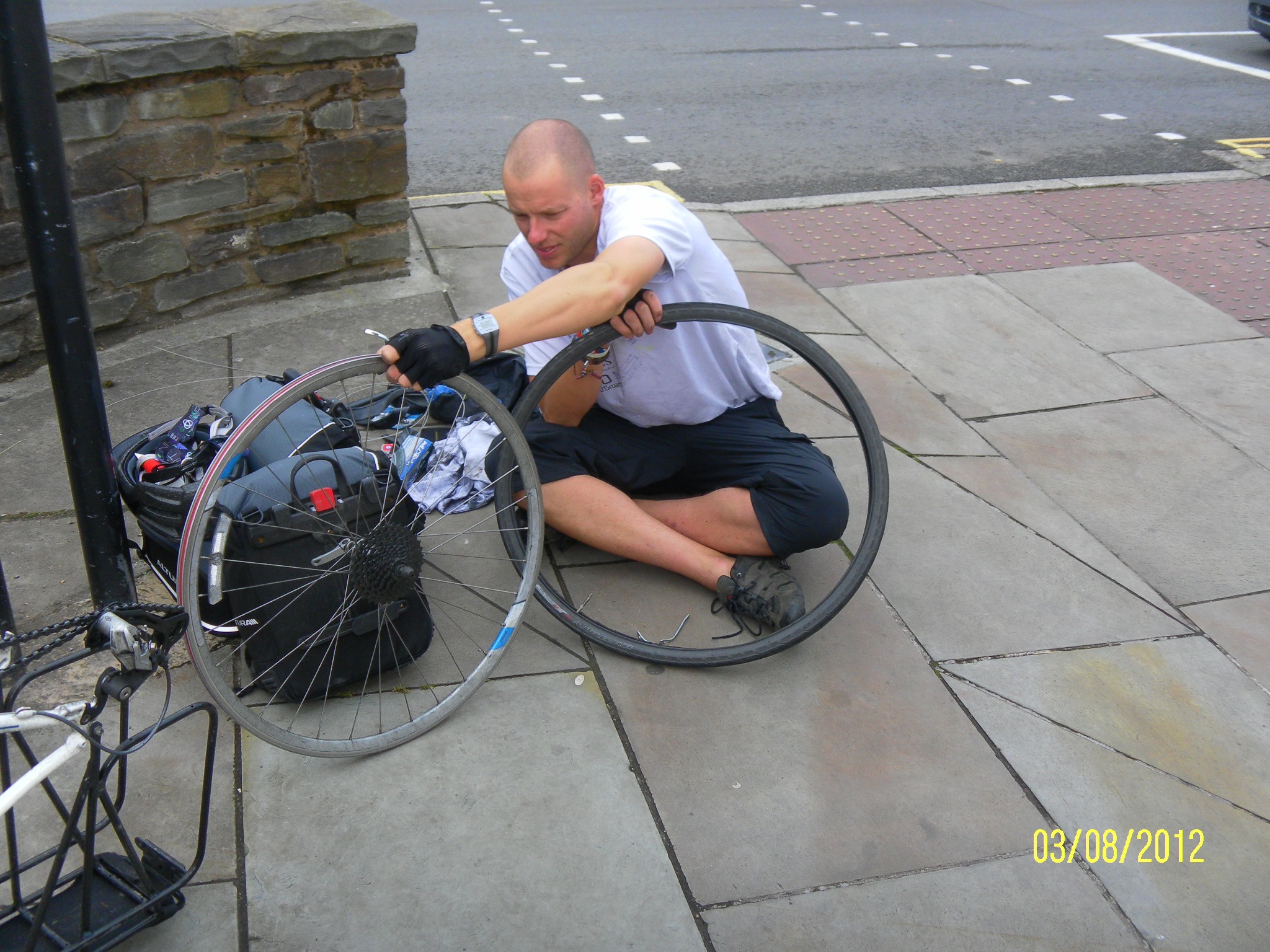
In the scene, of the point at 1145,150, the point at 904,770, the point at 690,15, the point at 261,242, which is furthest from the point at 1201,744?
the point at 690,15

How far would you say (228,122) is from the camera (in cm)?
411

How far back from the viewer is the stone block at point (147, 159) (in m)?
3.81

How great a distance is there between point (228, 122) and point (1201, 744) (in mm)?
3872

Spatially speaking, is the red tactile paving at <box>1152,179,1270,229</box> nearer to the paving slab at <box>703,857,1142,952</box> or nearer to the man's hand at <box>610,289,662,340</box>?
the man's hand at <box>610,289,662,340</box>

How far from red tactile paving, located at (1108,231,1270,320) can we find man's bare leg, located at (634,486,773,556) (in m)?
3.22

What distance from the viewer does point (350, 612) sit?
2518 mm

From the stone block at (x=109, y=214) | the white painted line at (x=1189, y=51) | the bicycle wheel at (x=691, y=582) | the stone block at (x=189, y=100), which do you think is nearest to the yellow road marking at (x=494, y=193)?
the stone block at (x=189, y=100)

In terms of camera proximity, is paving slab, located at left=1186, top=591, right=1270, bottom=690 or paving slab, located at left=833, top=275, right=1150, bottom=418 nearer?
paving slab, located at left=1186, top=591, right=1270, bottom=690

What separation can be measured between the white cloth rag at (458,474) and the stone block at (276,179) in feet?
5.34

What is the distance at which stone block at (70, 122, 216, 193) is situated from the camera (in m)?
3.81

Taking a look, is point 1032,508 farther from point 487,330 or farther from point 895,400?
point 487,330

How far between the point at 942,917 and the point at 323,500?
159 cm
